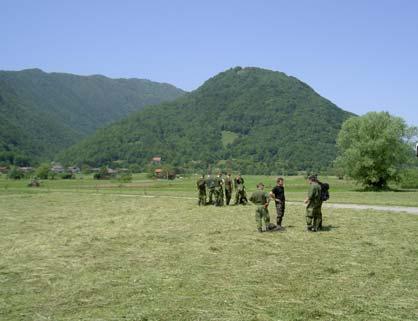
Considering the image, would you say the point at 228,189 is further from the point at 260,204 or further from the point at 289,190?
the point at 289,190

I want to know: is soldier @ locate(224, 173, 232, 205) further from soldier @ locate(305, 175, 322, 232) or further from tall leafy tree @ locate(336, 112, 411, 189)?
tall leafy tree @ locate(336, 112, 411, 189)

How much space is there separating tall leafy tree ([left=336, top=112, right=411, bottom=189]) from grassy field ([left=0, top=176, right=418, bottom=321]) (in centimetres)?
3756

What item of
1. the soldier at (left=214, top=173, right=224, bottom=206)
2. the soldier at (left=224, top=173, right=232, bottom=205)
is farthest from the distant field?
the soldier at (left=214, top=173, right=224, bottom=206)

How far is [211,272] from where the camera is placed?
40.0 ft

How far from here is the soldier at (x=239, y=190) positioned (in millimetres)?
29834

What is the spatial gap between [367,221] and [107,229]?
36.8 ft

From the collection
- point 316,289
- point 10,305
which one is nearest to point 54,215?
point 10,305

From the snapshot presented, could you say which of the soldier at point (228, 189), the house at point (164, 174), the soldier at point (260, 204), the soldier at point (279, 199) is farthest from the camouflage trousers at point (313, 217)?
the house at point (164, 174)

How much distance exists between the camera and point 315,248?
15211 mm

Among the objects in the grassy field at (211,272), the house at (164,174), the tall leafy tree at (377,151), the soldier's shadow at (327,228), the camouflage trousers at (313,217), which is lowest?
the grassy field at (211,272)

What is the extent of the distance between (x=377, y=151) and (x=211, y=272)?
5015 centimetres

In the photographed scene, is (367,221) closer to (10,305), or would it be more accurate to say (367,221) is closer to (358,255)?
(358,255)

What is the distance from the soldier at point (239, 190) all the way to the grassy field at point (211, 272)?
798 centimetres

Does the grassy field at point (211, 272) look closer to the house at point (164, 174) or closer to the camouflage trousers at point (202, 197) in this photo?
the camouflage trousers at point (202, 197)
